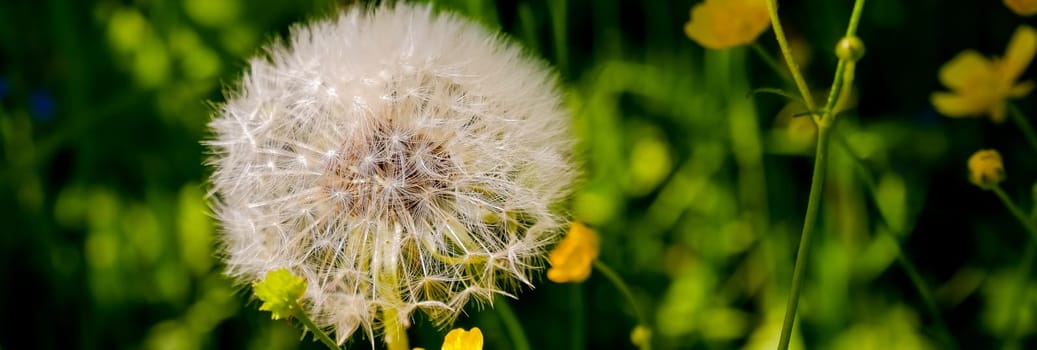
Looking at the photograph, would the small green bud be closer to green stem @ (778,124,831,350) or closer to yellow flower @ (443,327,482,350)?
green stem @ (778,124,831,350)

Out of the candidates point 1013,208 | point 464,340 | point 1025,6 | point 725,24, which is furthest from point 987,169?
point 464,340

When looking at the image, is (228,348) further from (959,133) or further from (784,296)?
(959,133)

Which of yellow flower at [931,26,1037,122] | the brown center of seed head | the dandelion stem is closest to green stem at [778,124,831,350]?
the dandelion stem

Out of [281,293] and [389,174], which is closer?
[281,293]

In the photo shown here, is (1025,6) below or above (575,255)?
above

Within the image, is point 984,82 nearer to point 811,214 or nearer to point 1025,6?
point 1025,6

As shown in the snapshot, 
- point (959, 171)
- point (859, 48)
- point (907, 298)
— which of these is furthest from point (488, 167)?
point (959, 171)
